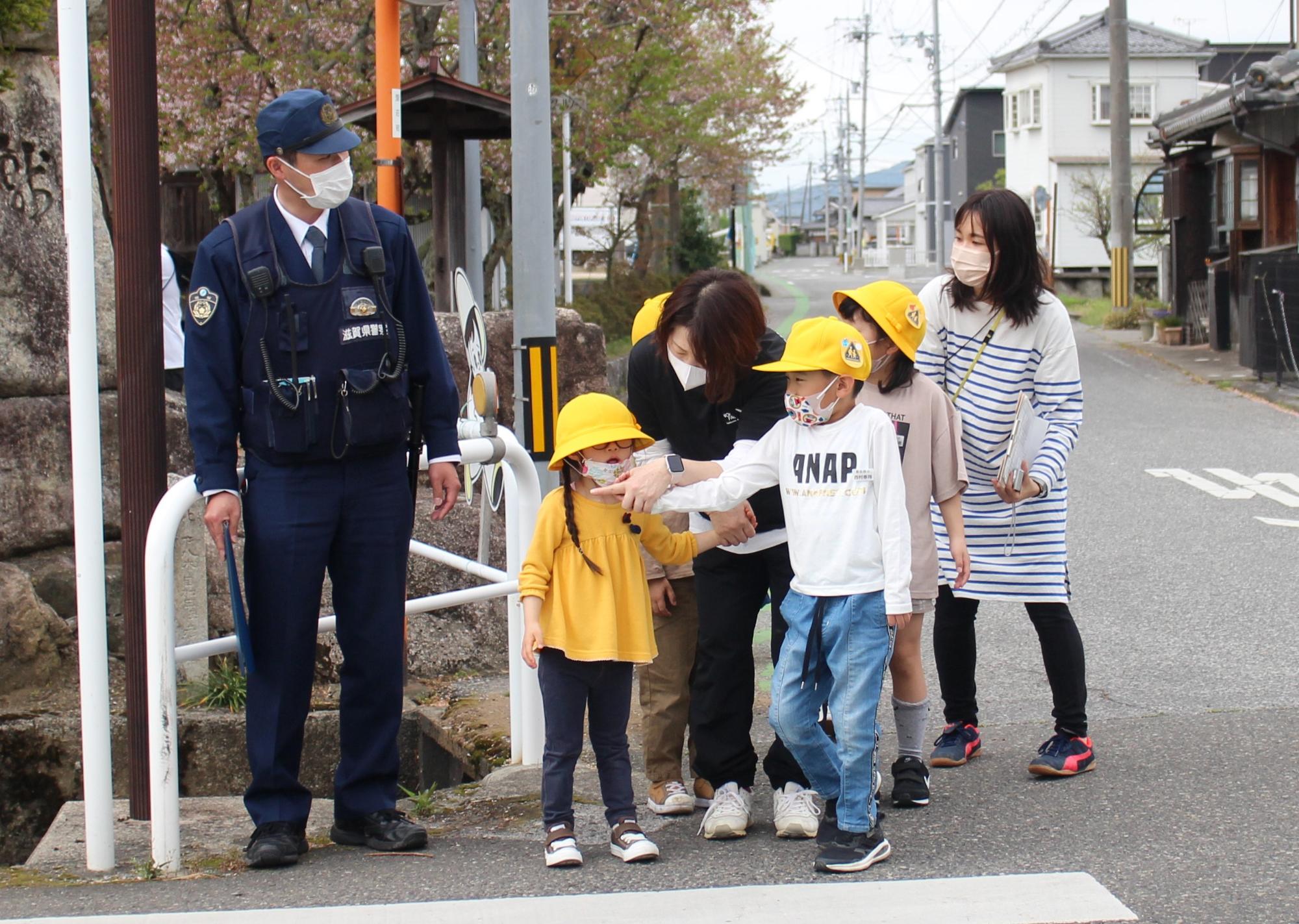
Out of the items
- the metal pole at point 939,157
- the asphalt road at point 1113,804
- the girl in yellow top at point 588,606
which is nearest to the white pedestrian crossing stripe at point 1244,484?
the asphalt road at point 1113,804

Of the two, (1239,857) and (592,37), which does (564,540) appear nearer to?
(1239,857)

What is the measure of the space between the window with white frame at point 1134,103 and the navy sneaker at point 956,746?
137 ft

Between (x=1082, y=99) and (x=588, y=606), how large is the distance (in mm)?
44262

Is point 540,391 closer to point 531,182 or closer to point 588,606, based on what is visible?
point 531,182

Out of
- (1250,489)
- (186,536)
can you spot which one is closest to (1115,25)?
(1250,489)

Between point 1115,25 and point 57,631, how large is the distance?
21260 mm

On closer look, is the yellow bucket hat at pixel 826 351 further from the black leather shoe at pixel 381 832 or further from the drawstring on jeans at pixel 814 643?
the black leather shoe at pixel 381 832

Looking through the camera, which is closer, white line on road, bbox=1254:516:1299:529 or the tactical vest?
the tactical vest

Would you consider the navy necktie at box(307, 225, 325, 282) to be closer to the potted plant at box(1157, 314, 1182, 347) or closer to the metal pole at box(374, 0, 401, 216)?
the metal pole at box(374, 0, 401, 216)

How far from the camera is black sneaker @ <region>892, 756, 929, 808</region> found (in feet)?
12.9

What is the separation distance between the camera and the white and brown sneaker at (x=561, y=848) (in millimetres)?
3451

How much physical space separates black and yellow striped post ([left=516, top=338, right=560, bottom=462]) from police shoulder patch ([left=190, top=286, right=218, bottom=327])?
1.50m

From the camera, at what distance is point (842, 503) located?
346 centimetres

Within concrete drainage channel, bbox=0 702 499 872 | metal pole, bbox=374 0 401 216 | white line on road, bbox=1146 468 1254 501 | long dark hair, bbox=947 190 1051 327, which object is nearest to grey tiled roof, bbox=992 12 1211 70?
white line on road, bbox=1146 468 1254 501
